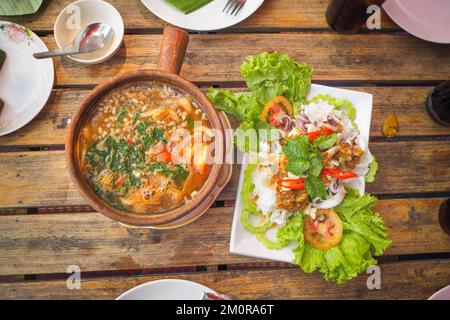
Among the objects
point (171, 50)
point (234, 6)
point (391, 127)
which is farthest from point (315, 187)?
point (234, 6)

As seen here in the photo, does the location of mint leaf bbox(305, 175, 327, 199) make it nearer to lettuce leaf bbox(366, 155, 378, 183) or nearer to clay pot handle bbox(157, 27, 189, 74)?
lettuce leaf bbox(366, 155, 378, 183)

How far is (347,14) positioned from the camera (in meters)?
1.78

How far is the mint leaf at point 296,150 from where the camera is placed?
5.21ft

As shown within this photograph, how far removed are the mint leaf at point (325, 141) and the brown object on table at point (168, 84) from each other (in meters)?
0.41

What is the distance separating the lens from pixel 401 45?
6.35 ft

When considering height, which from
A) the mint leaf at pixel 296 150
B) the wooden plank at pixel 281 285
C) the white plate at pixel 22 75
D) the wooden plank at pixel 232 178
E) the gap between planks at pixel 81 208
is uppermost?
the white plate at pixel 22 75

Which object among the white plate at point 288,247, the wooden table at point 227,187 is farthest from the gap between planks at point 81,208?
the white plate at point 288,247

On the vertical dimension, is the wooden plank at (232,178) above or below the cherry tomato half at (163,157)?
below

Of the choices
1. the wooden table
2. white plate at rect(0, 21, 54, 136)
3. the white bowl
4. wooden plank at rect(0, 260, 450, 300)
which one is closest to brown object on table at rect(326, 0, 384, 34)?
the wooden table

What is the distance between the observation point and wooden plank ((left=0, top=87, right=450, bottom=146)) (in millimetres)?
1819

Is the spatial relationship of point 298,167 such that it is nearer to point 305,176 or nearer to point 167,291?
point 305,176

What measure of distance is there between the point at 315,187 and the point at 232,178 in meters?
0.39

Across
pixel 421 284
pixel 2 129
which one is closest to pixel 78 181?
pixel 2 129

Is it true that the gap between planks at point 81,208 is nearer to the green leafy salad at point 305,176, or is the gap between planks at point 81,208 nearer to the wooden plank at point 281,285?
the green leafy salad at point 305,176
